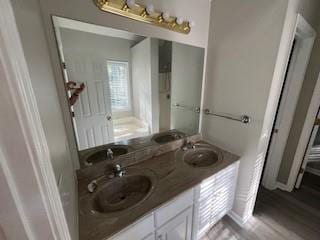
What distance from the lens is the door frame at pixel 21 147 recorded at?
0.24m

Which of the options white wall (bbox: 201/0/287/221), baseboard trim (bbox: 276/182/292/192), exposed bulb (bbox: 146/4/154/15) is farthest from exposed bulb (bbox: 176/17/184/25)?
baseboard trim (bbox: 276/182/292/192)

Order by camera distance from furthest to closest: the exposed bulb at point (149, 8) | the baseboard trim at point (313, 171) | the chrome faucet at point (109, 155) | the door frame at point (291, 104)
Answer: the baseboard trim at point (313, 171), the door frame at point (291, 104), the chrome faucet at point (109, 155), the exposed bulb at point (149, 8)

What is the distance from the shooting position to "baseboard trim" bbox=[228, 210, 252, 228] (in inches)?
62.6

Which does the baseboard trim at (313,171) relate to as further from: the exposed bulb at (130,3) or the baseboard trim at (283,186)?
the exposed bulb at (130,3)

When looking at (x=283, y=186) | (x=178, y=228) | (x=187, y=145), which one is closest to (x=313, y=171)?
(x=283, y=186)

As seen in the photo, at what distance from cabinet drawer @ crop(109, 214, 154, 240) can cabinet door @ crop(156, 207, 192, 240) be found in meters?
0.10

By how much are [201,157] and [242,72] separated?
927 mm

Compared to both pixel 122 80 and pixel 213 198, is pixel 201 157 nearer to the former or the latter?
pixel 213 198

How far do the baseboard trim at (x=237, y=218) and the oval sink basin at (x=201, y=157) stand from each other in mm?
643

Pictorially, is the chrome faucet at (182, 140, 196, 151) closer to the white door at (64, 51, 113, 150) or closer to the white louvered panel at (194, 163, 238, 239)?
the white louvered panel at (194, 163, 238, 239)

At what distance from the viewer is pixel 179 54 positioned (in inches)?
58.4

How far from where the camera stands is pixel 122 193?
1.13 m

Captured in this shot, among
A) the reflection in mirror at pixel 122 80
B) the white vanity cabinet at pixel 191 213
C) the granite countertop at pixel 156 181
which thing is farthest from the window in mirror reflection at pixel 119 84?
the white vanity cabinet at pixel 191 213

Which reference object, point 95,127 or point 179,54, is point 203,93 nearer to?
point 179,54
